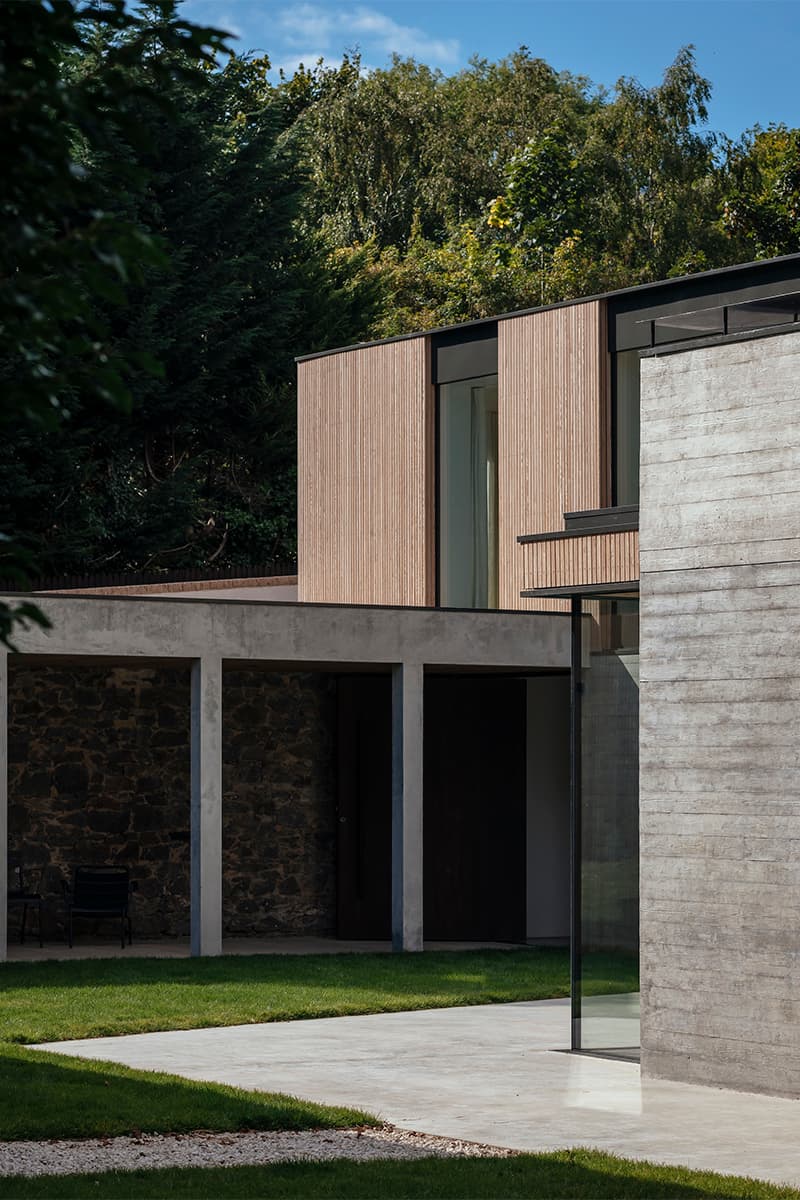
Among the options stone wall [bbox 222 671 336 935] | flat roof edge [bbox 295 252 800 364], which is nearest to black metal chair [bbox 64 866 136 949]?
stone wall [bbox 222 671 336 935]

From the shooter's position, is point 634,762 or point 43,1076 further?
point 634,762

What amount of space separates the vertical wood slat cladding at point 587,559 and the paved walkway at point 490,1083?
2.90m

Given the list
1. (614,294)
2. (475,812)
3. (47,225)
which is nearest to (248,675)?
(475,812)

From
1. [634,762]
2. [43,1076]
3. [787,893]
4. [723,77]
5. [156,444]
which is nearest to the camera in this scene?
[787,893]

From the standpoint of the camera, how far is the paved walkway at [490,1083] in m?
Answer: 8.47

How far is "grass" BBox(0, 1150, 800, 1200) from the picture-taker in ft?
23.7

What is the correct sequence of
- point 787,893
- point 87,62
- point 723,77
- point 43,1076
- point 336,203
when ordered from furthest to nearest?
point 336,203 → point 723,77 → point 87,62 → point 43,1076 → point 787,893

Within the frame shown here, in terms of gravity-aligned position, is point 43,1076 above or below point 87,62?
below

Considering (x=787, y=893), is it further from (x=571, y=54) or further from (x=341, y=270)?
(x=571, y=54)

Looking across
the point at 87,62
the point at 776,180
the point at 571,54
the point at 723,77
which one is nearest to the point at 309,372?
the point at 87,62

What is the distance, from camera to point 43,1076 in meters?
10.1

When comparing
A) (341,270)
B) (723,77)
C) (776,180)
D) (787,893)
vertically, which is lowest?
(787,893)

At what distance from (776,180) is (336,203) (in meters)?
11.4

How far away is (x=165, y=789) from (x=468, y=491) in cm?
465
